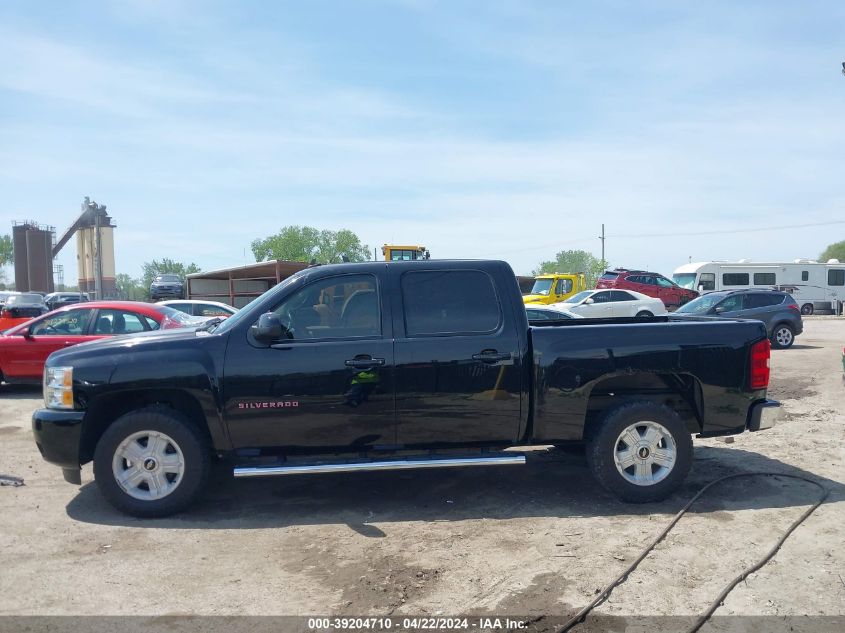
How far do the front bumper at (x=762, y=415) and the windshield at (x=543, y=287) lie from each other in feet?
72.3

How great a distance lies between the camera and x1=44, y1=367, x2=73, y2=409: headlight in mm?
5492

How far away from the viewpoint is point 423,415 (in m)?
5.54

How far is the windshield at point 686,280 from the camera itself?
34.1 metres

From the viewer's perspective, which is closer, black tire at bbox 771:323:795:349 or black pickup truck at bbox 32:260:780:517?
black pickup truck at bbox 32:260:780:517

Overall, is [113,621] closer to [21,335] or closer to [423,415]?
[423,415]

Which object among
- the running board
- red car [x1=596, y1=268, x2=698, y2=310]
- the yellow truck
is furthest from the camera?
red car [x1=596, y1=268, x2=698, y2=310]

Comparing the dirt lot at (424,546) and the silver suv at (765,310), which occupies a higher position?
the silver suv at (765,310)

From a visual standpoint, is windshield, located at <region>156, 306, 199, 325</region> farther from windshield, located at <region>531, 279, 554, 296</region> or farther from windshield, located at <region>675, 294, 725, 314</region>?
windshield, located at <region>531, 279, 554, 296</region>

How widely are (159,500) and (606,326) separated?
12.3ft

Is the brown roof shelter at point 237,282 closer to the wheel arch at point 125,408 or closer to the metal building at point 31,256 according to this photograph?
the wheel arch at point 125,408

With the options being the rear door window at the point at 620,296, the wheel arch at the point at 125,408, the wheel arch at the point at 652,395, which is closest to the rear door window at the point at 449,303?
the wheel arch at the point at 652,395

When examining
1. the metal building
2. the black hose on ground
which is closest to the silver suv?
the black hose on ground

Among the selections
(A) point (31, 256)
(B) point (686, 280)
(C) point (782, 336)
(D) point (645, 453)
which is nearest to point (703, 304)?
(C) point (782, 336)

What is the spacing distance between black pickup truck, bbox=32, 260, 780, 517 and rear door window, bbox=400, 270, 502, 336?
0.5 inches
